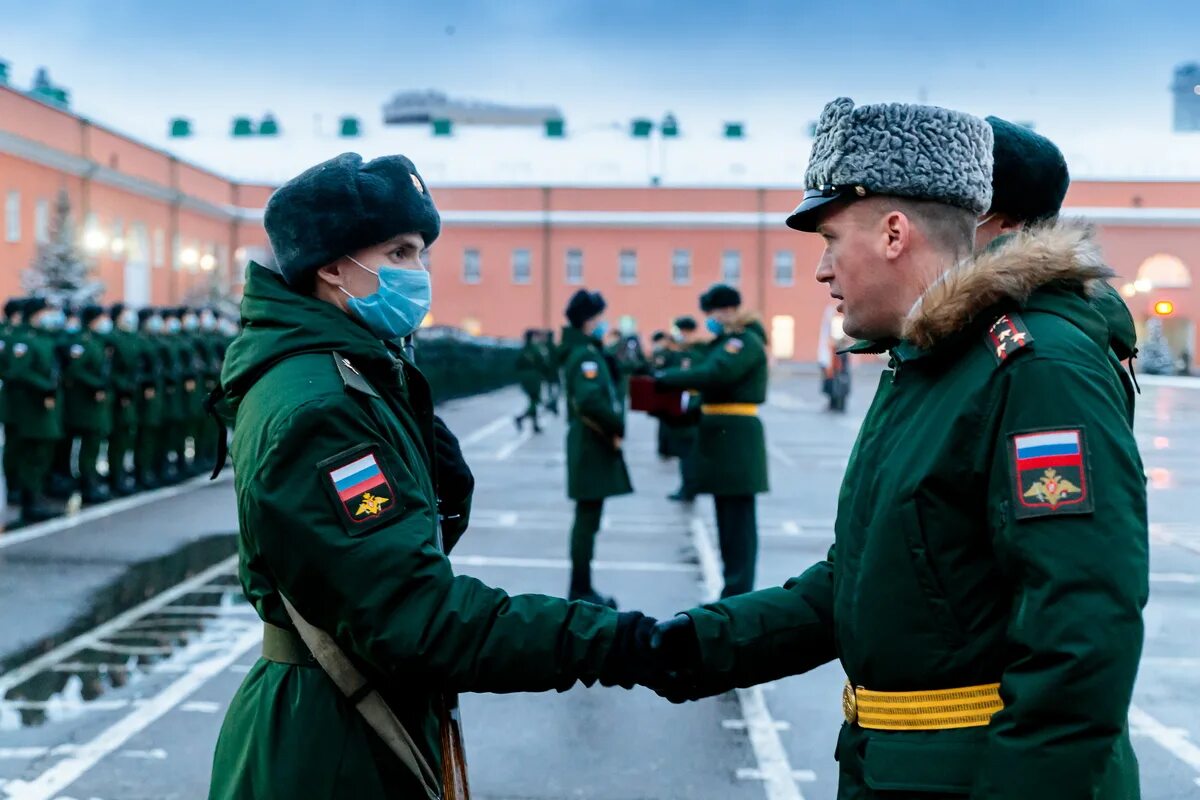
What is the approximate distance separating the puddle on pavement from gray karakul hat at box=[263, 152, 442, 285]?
3.98 metres

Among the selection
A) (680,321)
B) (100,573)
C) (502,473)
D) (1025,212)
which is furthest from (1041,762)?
(680,321)

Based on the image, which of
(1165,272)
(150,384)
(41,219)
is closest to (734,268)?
(1165,272)

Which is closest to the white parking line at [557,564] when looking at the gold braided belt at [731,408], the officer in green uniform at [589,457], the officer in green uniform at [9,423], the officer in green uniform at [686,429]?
the officer in green uniform at [686,429]

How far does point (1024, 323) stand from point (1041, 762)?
26.0 inches

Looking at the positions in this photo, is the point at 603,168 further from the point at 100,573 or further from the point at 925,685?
the point at 925,685

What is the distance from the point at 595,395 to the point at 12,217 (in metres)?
33.8

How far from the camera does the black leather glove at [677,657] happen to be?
95.9 inches

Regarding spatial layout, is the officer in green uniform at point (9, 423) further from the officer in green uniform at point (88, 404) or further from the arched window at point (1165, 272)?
the arched window at point (1165, 272)

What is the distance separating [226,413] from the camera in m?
2.70

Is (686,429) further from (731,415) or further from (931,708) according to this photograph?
(931,708)

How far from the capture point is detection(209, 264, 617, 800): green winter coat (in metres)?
2.23

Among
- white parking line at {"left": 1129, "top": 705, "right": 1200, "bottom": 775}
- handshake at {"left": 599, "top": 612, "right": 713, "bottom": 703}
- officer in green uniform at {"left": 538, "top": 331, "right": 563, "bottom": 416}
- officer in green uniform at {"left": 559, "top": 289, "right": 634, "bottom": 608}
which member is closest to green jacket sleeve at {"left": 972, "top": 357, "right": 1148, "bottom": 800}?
handshake at {"left": 599, "top": 612, "right": 713, "bottom": 703}

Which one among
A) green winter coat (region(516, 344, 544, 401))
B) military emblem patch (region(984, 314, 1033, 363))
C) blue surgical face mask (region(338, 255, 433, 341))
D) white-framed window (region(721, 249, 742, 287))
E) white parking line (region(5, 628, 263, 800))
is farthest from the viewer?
white-framed window (region(721, 249, 742, 287))

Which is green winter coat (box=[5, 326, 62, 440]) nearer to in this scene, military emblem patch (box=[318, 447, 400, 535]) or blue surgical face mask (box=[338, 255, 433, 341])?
blue surgical face mask (box=[338, 255, 433, 341])
